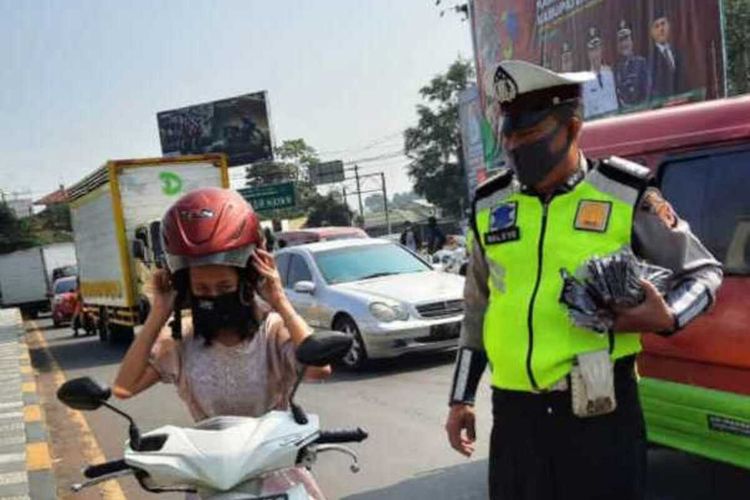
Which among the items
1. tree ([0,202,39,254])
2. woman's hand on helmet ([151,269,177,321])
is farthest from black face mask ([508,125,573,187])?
tree ([0,202,39,254])

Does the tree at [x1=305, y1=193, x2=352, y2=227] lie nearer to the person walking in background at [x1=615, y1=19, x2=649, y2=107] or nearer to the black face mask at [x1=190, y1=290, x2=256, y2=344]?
the person walking in background at [x1=615, y1=19, x2=649, y2=107]

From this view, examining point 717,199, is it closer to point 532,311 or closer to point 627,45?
point 532,311

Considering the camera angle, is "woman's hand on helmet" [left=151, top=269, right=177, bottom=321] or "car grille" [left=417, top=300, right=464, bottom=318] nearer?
"woman's hand on helmet" [left=151, top=269, right=177, bottom=321]

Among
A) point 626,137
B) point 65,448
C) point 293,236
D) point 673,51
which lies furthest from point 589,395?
point 293,236

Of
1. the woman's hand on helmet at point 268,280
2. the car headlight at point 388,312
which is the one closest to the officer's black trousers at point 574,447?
the woman's hand on helmet at point 268,280

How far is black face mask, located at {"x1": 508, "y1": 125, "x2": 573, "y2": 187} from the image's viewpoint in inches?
104

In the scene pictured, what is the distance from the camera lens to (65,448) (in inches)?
318

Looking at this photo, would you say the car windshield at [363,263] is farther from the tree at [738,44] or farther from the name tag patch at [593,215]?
the tree at [738,44]

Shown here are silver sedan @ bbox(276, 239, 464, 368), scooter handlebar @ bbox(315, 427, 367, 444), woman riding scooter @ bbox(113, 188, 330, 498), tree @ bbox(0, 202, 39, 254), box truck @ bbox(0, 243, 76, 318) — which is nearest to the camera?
scooter handlebar @ bbox(315, 427, 367, 444)

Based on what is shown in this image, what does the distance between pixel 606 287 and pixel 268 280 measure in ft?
2.99

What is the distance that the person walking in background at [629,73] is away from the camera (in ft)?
54.8

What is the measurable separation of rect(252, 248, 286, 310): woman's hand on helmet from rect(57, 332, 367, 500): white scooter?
10.6 inches

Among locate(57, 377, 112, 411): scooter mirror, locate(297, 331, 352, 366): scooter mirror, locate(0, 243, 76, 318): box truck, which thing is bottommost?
locate(0, 243, 76, 318): box truck

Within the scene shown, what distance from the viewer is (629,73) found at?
55.7 ft
